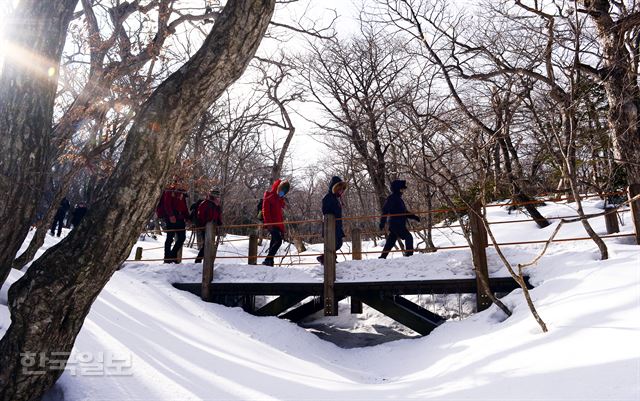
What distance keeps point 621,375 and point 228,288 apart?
19.9ft

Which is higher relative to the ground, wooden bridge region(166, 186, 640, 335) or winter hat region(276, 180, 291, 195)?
winter hat region(276, 180, 291, 195)

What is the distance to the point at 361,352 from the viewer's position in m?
6.39

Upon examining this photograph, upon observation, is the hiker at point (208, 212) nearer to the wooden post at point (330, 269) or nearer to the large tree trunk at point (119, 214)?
the wooden post at point (330, 269)

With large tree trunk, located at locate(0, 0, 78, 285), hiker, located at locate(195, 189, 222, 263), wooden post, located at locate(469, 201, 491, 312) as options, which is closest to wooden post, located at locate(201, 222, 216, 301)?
hiker, located at locate(195, 189, 222, 263)

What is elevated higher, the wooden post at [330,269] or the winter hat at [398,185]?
the winter hat at [398,185]

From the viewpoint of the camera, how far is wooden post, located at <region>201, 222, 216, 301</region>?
762cm

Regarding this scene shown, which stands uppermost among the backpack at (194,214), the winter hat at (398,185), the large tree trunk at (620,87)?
the large tree trunk at (620,87)

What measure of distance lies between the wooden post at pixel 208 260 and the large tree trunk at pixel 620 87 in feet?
25.0

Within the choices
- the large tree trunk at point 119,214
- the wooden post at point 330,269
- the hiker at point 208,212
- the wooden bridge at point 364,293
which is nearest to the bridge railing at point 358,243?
the wooden post at point 330,269

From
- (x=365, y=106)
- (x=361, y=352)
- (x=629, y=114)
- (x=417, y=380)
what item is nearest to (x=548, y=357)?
(x=417, y=380)

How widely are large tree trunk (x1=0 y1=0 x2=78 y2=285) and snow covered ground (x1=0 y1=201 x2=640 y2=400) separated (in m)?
1.12

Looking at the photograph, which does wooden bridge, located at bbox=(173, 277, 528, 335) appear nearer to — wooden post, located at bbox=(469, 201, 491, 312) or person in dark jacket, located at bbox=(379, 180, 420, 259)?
wooden post, located at bbox=(469, 201, 491, 312)

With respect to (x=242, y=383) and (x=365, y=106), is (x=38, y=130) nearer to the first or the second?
(x=242, y=383)

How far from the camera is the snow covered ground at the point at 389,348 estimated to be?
298 centimetres
